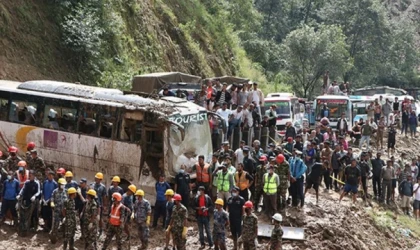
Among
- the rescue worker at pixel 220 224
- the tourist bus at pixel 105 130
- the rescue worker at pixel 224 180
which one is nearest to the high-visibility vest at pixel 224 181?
the rescue worker at pixel 224 180

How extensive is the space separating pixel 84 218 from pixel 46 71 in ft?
40.1

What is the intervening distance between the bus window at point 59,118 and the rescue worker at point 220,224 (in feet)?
17.1

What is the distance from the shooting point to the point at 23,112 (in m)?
18.6

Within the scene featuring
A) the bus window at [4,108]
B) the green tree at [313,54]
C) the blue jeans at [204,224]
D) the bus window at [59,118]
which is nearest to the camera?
the blue jeans at [204,224]

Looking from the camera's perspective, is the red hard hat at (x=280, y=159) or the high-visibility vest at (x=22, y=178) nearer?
the high-visibility vest at (x=22, y=178)

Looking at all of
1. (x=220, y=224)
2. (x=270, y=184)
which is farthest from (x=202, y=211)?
(x=270, y=184)

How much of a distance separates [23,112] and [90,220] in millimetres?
5771

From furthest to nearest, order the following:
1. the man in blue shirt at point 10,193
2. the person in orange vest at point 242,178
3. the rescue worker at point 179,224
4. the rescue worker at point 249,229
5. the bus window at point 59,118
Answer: the bus window at point 59,118, the person in orange vest at point 242,178, the man in blue shirt at point 10,193, the rescue worker at point 179,224, the rescue worker at point 249,229

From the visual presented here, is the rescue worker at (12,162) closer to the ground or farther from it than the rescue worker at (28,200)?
farther from it

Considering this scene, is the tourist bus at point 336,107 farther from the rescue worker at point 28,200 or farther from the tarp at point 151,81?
the rescue worker at point 28,200

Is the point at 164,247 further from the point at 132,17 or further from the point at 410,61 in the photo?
the point at 410,61

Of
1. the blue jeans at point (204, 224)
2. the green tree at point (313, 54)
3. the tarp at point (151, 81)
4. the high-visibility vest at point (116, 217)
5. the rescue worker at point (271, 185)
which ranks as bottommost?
the blue jeans at point (204, 224)

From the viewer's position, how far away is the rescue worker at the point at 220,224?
14.6 metres

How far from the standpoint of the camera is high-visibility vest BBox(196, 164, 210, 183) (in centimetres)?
1648
